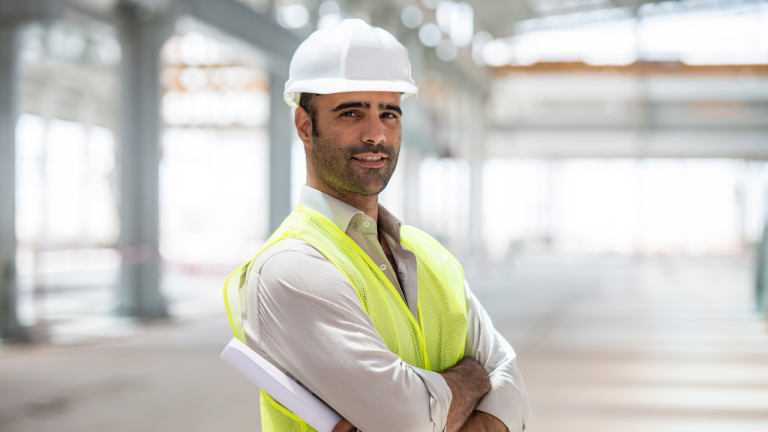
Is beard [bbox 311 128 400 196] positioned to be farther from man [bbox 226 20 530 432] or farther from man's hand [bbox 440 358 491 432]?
man's hand [bbox 440 358 491 432]

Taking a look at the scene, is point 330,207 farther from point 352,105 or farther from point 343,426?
point 343,426

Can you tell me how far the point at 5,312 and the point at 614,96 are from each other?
1719cm

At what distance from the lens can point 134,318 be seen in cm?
947

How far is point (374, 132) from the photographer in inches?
59.6

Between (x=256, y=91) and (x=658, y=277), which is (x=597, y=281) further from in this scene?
(x=256, y=91)

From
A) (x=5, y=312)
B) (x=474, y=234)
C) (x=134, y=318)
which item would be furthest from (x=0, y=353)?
(x=474, y=234)

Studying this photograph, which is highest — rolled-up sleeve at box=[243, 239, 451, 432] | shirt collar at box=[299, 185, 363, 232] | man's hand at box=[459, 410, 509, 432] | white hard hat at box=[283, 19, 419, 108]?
white hard hat at box=[283, 19, 419, 108]

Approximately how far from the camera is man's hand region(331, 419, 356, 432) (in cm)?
141

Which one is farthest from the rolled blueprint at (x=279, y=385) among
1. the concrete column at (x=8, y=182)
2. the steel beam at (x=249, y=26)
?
the steel beam at (x=249, y=26)

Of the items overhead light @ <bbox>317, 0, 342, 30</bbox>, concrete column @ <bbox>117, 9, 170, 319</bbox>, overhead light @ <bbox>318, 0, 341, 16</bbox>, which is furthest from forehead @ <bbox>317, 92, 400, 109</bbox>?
overhead light @ <bbox>318, 0, 341, 16</bbox>

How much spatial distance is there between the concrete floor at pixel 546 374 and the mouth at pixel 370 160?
385 centimetres

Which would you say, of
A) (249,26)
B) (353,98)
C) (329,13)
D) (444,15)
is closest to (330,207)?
(353,98)

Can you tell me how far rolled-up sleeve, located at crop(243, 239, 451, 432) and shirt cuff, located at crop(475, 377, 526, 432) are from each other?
0.27 meters

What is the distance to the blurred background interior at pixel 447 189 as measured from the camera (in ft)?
21.9
